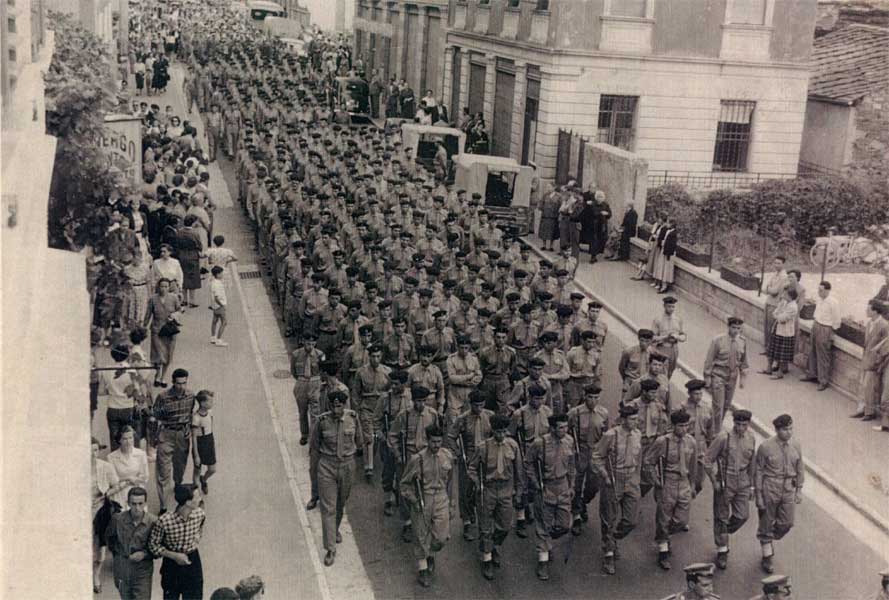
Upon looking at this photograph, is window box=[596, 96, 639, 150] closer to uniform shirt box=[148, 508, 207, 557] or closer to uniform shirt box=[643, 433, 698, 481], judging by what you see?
uniform shirt box=[643, 433, 698, 481]

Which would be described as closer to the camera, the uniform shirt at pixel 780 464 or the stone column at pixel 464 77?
the uniform shirt at pixel 780 464

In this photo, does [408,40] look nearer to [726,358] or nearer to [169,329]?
[169,329]

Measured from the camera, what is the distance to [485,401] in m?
12.0

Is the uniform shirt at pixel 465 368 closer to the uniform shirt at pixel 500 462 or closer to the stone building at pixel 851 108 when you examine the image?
the uniform shirt at pixel 500 462

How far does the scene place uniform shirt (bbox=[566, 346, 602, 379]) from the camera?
12633 mm

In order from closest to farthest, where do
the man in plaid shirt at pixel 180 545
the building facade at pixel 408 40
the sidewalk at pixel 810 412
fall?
the man in plaid shirt at pixel 180 545
the sidewalk at pixel 810 412
the building facade at pixel 408 40

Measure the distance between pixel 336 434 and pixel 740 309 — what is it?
10.2 meters

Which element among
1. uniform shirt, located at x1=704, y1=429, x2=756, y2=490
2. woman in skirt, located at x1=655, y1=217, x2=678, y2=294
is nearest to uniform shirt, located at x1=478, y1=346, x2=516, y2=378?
uniform shirt, located at x1=704, y1=429, x2=756, y2=490

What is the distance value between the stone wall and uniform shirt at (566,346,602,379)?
4.41 meters

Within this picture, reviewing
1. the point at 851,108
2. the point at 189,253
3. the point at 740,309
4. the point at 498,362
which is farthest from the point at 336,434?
the point at 851,108

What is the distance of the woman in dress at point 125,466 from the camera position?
932 centimetres

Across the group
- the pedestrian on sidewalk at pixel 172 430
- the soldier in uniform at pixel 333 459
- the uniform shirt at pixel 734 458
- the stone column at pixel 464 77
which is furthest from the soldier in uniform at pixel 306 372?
the stone column at pixel 464 77

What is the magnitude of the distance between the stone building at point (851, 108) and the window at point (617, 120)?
5.61 m

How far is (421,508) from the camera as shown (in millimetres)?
9594
